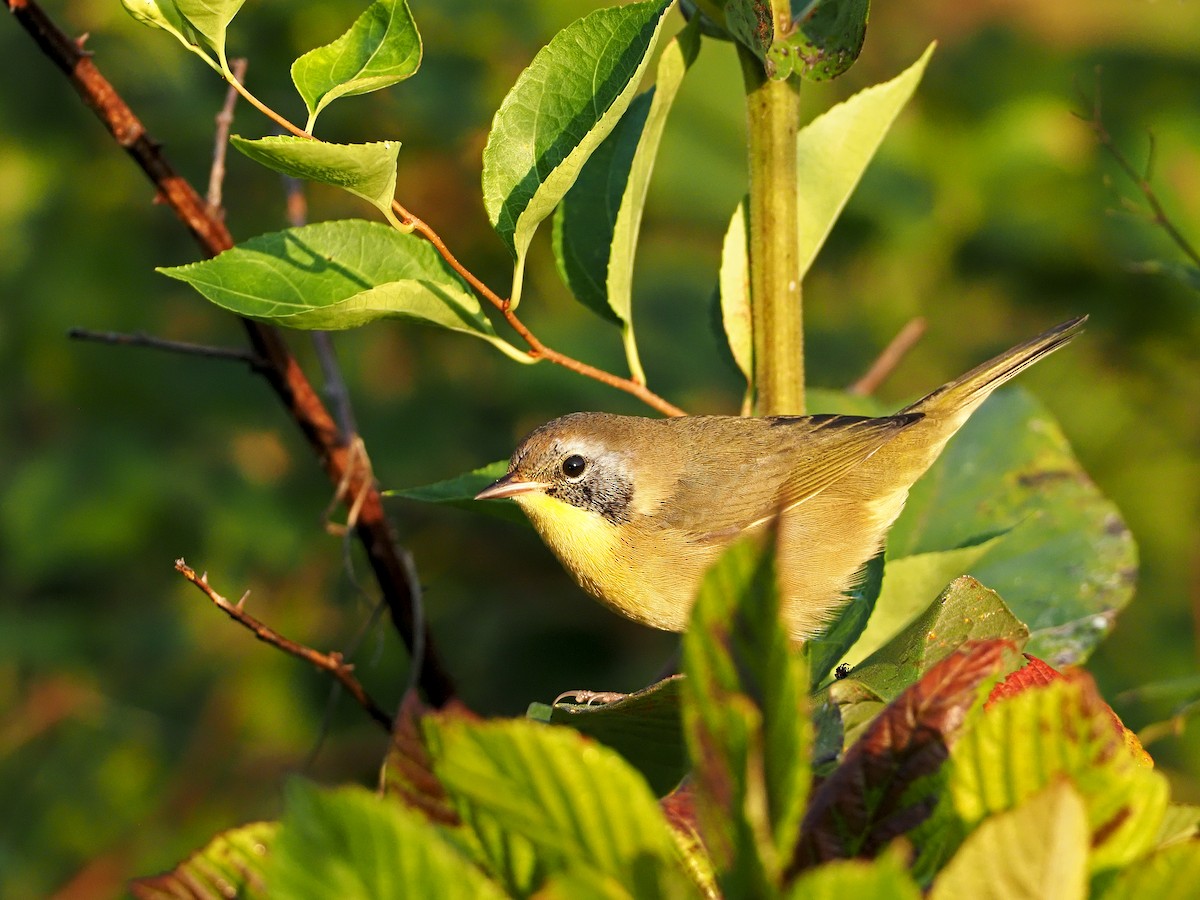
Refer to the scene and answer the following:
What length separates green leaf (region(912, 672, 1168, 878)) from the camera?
1032 millimetres

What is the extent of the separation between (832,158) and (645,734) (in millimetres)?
1270

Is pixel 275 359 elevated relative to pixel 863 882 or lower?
elevated

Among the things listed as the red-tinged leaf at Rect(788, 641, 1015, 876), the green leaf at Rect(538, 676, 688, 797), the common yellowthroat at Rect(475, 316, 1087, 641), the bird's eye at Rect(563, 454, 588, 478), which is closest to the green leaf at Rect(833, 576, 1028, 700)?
the green leaf at Rect(538, 676, 688, 797)

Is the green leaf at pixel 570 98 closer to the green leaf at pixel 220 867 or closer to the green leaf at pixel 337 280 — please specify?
the green leaf at pixel 337 280

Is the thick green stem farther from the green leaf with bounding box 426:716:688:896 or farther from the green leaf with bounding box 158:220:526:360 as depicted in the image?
the green leaf with bounding box 426:716:688:896

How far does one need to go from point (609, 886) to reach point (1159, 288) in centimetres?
592

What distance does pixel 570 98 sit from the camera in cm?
185

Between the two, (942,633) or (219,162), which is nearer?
(942,633)

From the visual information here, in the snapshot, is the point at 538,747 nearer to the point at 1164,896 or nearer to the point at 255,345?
the point at 1164,896

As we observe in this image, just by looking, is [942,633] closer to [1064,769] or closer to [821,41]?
[1064,769]

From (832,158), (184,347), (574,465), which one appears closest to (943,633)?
(832,158)

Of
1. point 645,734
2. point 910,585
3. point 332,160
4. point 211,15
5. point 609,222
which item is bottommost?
point 910,585

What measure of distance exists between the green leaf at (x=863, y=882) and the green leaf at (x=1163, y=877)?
0.79 feet

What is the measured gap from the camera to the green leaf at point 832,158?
2418 mm
